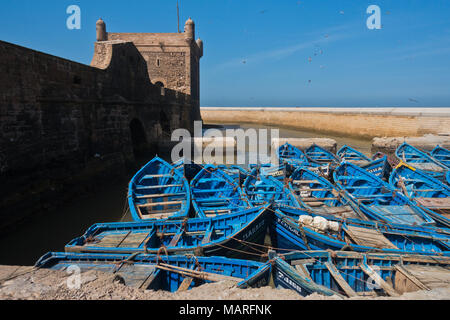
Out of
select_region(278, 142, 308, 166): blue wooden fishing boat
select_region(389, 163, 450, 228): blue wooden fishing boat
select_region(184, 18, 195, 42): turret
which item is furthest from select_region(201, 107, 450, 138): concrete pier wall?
select_region(184, 18, 195, 42): turret

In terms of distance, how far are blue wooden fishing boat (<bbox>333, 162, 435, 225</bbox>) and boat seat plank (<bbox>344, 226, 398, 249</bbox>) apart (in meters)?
1.07

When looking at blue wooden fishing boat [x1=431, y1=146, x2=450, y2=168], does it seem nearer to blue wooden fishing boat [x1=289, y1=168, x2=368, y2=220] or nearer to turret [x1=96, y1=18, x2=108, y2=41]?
blue wooden fishing boat [x1=289, y1=168, x2=368, y2=220]

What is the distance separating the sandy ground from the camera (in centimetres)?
320

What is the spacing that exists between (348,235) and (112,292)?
5.22 metres

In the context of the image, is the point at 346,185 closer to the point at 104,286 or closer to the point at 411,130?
the point at 104,286

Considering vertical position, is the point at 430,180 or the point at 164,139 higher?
the point at 164,139

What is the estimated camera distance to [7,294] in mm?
3258

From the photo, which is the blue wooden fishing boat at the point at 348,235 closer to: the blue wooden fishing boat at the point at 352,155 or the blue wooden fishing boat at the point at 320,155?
the blue wooden fishing boat at the point at 320,155

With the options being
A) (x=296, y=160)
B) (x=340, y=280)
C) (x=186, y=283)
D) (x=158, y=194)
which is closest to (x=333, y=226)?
(x=340, y=280)

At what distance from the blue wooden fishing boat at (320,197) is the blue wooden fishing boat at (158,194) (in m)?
3.92
